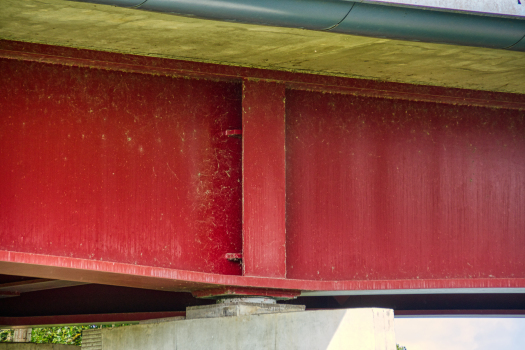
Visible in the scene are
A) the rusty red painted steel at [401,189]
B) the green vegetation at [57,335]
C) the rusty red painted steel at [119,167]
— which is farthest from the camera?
the green vegetation at [57,335]

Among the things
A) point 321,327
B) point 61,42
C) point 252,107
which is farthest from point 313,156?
point 61,42

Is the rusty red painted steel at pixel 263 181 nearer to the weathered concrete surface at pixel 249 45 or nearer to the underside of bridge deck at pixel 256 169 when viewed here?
the underside of bridge deck at pixel 256 169

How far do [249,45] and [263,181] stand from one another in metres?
1.37

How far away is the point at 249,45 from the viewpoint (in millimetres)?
6418

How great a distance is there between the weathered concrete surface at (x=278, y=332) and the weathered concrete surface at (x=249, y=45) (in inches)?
98.2

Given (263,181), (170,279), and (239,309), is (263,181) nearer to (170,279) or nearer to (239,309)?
(239,309)

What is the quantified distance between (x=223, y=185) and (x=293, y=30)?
179cm

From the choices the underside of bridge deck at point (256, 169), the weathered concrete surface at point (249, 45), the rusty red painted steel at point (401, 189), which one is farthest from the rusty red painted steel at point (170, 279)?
the weathered concrete surface at point (249, 45)

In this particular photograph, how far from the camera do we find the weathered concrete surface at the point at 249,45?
18.5 ft

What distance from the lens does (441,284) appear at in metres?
7.26

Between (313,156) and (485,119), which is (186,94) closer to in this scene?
(313,156)

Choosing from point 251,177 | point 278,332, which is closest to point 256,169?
point 251,177

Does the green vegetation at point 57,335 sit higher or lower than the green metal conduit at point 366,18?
lower

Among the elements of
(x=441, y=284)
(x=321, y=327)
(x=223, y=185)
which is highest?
(x=223, y=185)
